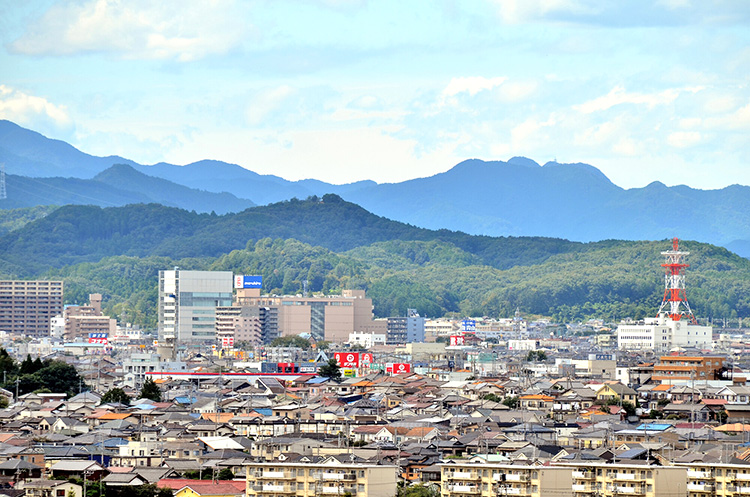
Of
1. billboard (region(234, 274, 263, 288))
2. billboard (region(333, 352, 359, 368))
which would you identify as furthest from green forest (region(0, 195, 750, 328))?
billboard (region(333, 352, 359, 368))

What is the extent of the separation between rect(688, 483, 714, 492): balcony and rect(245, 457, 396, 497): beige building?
5.06 metres

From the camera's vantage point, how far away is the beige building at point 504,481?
23.6 m

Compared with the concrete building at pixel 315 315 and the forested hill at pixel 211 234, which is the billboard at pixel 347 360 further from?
the forested hill at pixel 211 234

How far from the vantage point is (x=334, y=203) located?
186 meters

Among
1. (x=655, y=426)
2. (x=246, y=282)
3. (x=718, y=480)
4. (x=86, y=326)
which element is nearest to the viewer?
(x=718, y=480)

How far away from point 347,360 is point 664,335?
25.2 m

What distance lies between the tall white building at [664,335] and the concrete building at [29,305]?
49213 mm

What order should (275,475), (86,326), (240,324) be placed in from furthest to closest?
(86,326), (240,324), (275,475)

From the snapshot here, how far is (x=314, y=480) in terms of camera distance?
24.0 meters

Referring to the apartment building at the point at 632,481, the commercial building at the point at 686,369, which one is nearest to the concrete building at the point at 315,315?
the commercial building at the point at 686,369

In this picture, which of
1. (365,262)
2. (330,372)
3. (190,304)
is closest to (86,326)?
(190,304)

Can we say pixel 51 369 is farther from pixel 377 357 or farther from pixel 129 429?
pixel 377 357

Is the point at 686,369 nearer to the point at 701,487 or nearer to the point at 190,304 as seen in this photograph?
the point at 701,487

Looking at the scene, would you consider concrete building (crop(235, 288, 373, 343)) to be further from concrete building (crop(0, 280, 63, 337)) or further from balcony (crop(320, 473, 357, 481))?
balcony (crop(320, 473, 357, 481))
